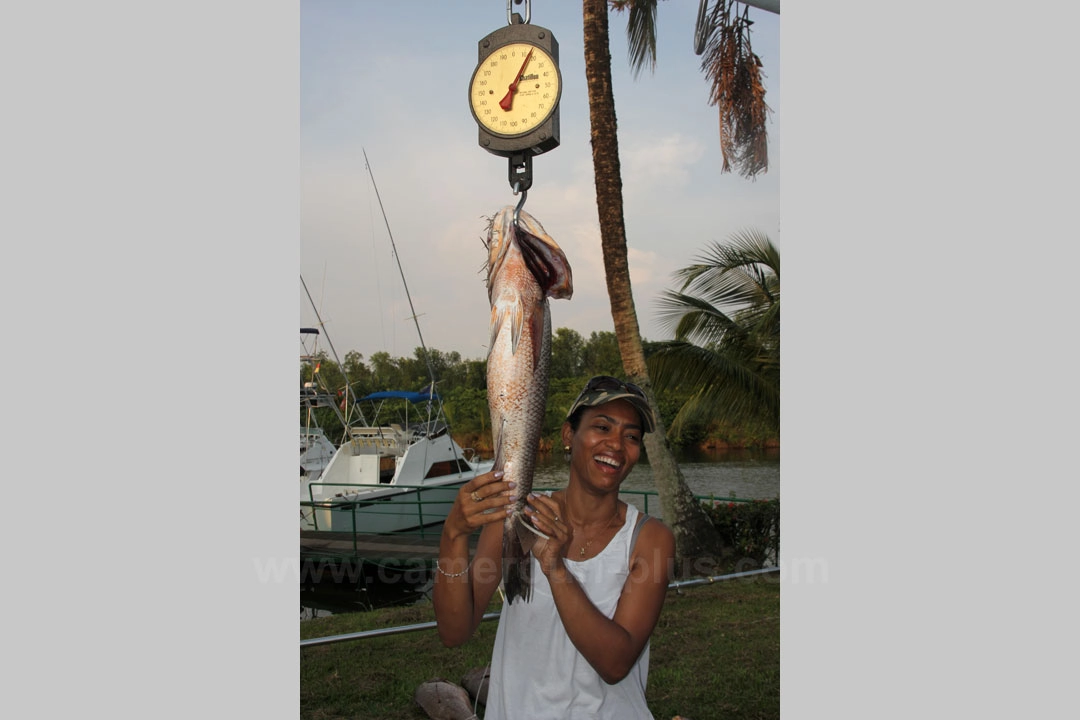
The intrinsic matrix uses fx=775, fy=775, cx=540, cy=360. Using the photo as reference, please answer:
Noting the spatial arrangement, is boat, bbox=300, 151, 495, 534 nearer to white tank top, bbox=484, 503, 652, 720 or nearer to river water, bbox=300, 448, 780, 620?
river water, bbox=300, 448, 780, 620

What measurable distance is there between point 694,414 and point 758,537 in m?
1.64

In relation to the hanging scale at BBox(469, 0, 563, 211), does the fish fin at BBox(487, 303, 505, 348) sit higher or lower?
lower

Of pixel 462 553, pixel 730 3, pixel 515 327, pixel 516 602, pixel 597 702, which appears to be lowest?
pixel 597 702

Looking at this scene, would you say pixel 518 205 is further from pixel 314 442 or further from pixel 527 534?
pixel 314 442

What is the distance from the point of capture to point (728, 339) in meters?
9.35

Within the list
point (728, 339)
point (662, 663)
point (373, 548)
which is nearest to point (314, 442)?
point (373, 548)

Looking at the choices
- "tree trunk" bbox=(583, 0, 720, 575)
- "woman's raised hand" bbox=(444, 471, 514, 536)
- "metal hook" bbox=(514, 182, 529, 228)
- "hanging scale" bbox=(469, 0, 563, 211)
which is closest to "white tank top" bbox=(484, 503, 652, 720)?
"woman's raised hand" bbox=(444, 471, 514, 536)

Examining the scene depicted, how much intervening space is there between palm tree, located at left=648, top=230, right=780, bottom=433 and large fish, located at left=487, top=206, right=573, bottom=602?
690cm

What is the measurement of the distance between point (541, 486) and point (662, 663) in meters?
1.86

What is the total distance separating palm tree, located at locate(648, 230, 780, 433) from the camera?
29.1ft

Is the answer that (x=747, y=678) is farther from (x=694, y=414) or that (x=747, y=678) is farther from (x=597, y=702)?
(x=694, y=414)

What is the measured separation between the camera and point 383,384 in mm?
9703

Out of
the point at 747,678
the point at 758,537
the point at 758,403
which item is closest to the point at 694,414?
the point at 758,403

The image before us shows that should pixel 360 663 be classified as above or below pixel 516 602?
below
